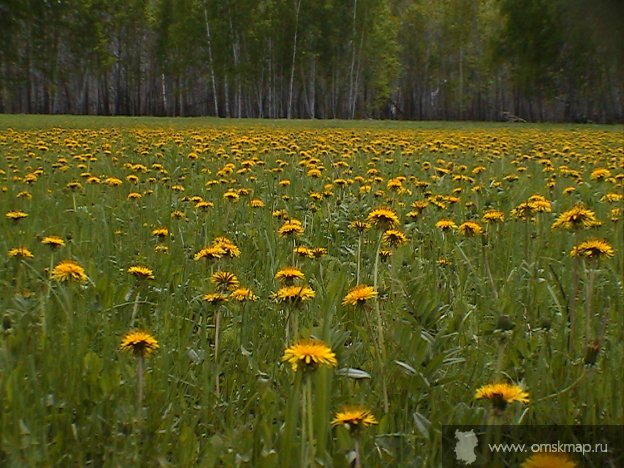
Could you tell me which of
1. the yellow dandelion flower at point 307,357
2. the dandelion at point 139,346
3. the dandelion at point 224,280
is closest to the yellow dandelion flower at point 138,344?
the dandelion at point 139,346

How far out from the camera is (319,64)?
40438 millimetres

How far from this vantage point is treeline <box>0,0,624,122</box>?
35.2m

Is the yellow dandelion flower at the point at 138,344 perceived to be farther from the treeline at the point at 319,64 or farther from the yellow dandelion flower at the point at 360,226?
the treeline at the point at 319,64

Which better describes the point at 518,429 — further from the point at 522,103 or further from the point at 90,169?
the point at 522,103

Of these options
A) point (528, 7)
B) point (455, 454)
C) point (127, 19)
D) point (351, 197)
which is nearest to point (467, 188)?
point (351, 197)

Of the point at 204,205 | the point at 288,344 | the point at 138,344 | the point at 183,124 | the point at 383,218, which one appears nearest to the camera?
the point at 138,344

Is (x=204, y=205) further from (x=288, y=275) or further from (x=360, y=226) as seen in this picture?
(x=288, y=275)

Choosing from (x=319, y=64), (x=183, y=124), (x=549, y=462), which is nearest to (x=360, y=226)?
(x=549, y=462)

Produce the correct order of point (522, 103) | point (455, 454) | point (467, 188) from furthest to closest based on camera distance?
1. point (522, 103)
2. point (467, 188)
3. point (455, 454)

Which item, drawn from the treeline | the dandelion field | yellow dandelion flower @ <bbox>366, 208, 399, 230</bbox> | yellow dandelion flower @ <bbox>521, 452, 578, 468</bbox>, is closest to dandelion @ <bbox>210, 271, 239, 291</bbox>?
the dandelion field

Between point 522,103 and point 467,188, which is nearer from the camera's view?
point 467,188

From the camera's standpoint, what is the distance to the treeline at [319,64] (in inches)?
1385

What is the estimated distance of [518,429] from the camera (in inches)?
A: 45.6

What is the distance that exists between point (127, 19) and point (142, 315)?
41982 mm
